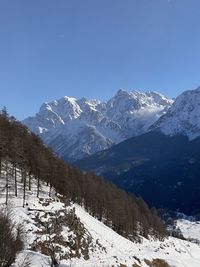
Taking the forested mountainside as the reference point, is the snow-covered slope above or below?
below

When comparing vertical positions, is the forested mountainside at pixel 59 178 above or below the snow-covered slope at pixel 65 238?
above

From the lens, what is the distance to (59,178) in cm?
12950

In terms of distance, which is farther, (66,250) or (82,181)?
(82,181)

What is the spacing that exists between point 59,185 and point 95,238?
3935 centimetres

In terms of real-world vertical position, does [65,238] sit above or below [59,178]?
below

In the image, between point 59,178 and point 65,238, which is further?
point 59,178

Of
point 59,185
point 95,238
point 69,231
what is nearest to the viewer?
point 69,231

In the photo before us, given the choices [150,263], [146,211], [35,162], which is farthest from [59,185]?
[146,211]

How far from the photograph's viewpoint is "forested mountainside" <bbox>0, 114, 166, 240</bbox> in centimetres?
11707

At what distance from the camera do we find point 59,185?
426ft

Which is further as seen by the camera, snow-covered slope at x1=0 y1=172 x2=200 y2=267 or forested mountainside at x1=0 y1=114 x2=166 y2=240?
forested mountainside at x1=0 y1=114 x2=166 y2=240

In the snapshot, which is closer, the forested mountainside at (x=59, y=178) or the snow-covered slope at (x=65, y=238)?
the snow-covered slope at (x=65, y=238)

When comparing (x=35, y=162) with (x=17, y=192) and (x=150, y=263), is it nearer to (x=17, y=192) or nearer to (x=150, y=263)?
(x=17, y=192)

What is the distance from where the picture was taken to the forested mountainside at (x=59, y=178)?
117069 mm
